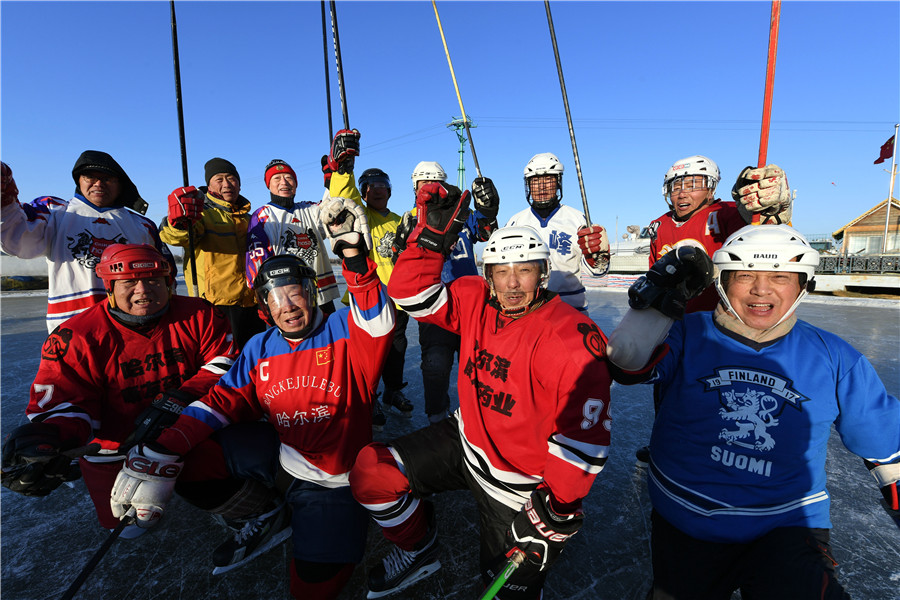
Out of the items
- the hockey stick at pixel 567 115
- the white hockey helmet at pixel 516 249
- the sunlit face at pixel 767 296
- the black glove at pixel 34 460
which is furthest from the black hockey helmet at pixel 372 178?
the sunlit face at pixel 767 296

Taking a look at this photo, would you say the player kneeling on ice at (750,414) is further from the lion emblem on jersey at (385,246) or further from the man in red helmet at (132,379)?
the lion emblem on jersey at (385,246)

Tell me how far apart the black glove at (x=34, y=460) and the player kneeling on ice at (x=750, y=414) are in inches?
Answer: 112

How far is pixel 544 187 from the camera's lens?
12.6 ft

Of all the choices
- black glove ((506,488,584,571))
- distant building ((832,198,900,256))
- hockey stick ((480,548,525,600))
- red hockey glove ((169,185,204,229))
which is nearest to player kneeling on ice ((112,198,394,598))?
hockey stick ((480,548,525,600))

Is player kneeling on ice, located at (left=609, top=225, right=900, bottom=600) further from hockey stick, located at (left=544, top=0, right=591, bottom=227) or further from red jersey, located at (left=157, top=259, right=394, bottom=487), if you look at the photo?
hockey stick, located at (left=544, top=0, right=591, bottom=227)

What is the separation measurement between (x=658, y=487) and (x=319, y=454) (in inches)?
76.1

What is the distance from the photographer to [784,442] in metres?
1.63

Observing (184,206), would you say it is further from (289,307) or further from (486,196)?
(486,196)

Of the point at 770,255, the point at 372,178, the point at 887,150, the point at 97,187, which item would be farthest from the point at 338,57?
the point at 887,150

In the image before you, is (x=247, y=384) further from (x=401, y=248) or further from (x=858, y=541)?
(x=858, y=541)

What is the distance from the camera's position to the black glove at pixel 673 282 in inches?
63.0

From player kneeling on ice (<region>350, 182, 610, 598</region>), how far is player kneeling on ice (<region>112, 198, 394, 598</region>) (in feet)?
0.66

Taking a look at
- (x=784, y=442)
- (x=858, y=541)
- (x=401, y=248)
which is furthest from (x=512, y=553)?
(x=858, y=541)

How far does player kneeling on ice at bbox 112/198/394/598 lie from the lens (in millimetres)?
2197
